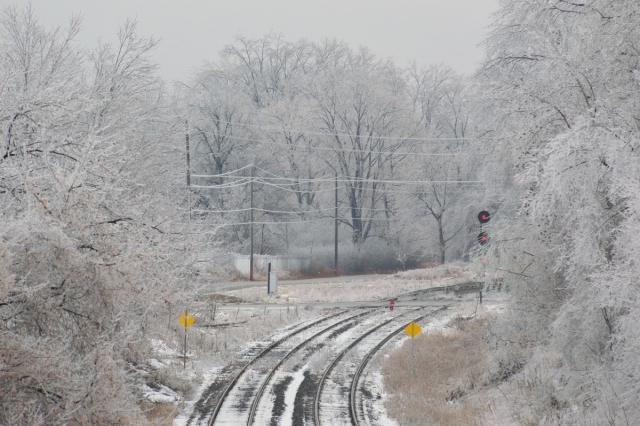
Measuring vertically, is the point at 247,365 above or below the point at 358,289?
below

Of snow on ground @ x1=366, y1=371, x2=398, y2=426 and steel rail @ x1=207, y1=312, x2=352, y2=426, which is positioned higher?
steel rail @ x1=207, y1=312, x2=352, y2=426

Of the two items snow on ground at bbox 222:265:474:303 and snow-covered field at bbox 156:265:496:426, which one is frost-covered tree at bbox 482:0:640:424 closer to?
snow-covered field at bbox 156:265:496:426

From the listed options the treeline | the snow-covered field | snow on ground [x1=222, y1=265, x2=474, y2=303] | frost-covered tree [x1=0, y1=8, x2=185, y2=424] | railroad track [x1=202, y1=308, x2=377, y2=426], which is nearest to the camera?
frost-covered tree [x1=0, y1=8, x2=185, y2=424]

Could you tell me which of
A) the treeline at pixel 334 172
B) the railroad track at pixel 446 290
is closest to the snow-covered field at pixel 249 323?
the railroad track at pixel 446 290

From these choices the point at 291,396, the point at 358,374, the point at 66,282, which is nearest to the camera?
the point at 66,282

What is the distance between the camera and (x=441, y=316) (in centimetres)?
2914

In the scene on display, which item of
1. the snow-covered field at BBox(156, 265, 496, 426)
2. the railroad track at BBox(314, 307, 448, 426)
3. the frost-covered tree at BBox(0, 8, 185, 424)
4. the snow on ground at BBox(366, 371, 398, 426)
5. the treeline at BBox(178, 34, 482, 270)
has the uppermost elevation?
the treeline at BBox(178, 34, 482, 270)

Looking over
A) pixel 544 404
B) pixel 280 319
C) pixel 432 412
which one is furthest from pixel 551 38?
pixel 280 319

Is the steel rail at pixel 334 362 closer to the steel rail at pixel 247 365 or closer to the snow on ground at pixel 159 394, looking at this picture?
the steel rail at pixel 247 365

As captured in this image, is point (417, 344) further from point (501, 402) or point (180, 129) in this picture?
point (180, 129)

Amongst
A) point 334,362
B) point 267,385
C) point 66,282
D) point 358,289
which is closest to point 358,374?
point 334,362

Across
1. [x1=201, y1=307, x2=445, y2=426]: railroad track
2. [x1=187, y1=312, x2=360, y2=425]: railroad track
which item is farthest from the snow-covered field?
[x1=201, y1=307, x2=445, y2=426]: railroad track

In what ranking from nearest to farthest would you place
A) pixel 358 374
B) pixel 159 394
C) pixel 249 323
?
pixel 159 394, pixel 358 374, pixel 249 323

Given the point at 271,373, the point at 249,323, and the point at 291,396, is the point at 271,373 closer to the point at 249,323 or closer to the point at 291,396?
the point at 291,396
